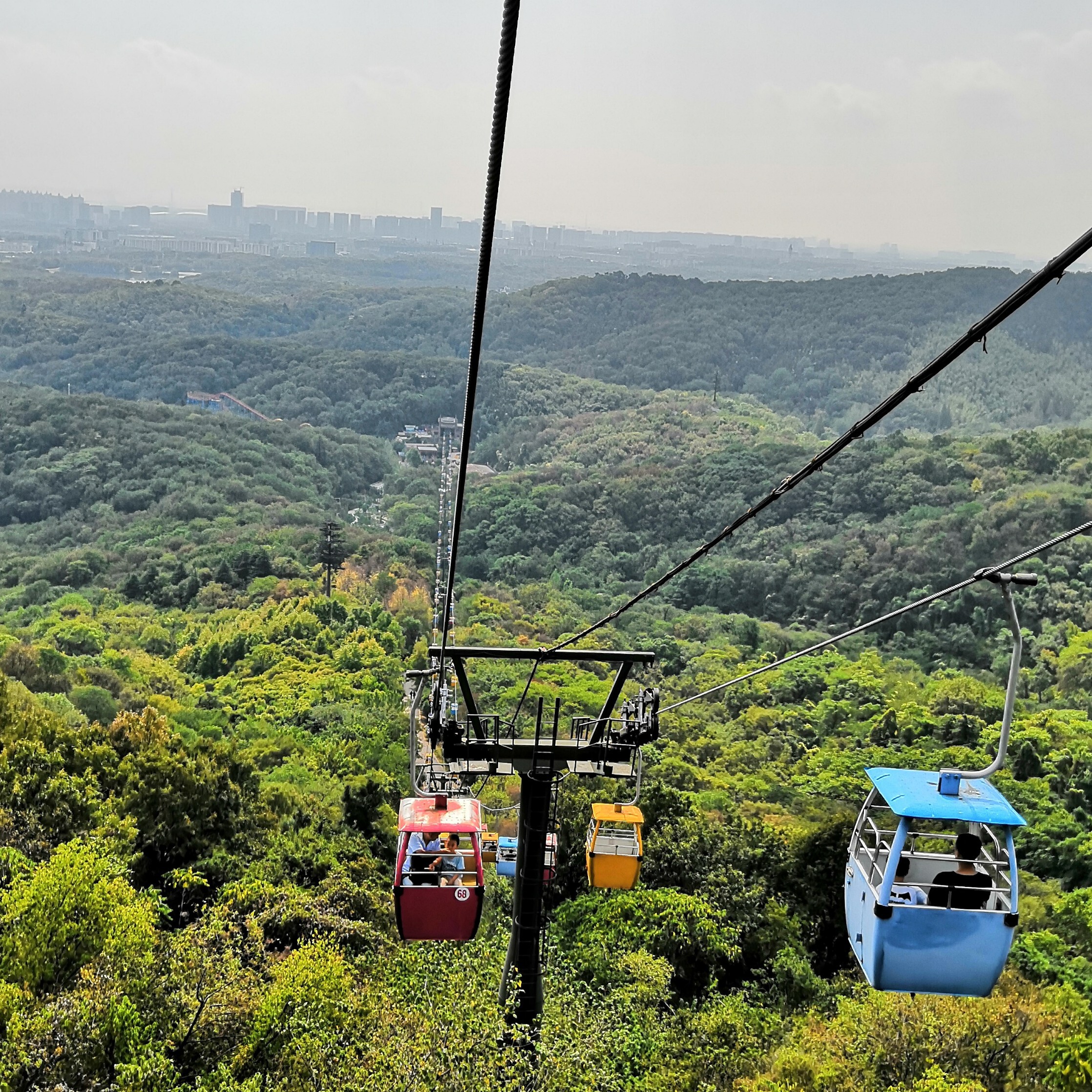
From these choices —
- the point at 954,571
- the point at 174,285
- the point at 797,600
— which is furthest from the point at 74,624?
the point at 174,285

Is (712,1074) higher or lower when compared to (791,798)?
higher

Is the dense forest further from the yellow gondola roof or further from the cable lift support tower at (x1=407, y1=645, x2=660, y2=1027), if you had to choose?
the yellow gondola roof

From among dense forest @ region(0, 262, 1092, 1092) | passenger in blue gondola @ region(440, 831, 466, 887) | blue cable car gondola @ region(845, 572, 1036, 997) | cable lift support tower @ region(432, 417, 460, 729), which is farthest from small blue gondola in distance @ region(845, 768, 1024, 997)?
dense forest @ region(0, 262, 1092, 1092)

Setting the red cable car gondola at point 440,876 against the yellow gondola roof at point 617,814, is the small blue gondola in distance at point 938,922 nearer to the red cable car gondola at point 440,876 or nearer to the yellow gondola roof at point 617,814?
the red cable car gondola at point 440,876

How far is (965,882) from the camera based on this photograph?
7.12 metres

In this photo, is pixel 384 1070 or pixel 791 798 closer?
pixel 384 1070

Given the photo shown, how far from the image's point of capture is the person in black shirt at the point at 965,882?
691 cm

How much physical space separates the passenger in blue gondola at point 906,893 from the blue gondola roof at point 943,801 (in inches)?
17.0

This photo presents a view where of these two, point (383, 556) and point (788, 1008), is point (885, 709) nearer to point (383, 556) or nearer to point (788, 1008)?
point (788, 1008)

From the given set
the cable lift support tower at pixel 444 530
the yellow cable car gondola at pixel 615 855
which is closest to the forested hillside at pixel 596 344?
the cable lift support tower at pixel 444 530

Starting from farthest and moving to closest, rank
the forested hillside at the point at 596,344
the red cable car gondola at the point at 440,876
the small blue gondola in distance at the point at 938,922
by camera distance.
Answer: the forested hillside at the point at 596,344 → the red cable car gondola at the point at 440,876 → the small blue gondola in distance at the point at 938,922

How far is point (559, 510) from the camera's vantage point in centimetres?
8619

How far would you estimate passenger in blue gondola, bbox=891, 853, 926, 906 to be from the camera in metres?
6.64

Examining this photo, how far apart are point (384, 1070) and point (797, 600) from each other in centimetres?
5815
